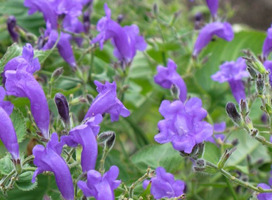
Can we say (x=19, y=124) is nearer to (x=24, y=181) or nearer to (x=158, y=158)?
(x=24, y=181)

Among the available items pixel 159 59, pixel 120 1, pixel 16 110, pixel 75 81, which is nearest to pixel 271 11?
pixel 120 1

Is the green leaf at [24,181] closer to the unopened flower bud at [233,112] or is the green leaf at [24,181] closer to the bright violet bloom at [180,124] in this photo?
the bright violet bloom at [180,124]

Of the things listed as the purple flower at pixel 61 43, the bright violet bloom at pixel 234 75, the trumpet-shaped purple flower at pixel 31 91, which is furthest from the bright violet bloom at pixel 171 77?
the trumpet-shaped purple flower at pixel 31 91

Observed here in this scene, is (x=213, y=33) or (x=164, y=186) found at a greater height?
(x=213, y=33)

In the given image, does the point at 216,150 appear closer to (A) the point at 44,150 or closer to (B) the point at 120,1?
(A) the point at 44,150

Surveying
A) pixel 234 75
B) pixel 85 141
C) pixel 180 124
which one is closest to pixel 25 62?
pixel 85 141

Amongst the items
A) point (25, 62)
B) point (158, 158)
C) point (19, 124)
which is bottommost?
point (158, 158)
